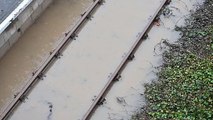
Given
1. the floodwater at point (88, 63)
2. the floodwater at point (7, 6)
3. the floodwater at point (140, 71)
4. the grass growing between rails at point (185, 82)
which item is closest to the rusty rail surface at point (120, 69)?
the floodwater at point (140, 71)

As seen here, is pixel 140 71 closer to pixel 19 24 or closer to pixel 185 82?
pixel 185 82

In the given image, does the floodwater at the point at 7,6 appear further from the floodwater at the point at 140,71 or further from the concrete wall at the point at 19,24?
the floodwater at the point at 140,71

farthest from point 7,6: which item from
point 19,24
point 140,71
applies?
point 140,71

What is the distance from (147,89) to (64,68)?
2.31 meters

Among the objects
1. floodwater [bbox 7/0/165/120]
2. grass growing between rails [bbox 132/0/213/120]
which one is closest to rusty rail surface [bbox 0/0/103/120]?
floodwater [bbox 7/0/165/120]

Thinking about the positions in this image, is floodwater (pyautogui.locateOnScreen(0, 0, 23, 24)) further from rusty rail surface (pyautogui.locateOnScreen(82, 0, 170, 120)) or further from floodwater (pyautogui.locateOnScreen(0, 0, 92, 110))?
rusty rail surface (pyautogui.locateOnScreen(82, 0, 170, 120))

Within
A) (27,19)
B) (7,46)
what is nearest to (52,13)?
(27,19)

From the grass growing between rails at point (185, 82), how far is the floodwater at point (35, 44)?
3.08 metres

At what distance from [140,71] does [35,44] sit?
10.1 feet

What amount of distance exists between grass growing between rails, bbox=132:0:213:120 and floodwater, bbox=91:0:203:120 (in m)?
0.25

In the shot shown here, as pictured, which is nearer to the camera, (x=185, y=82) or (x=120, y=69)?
(x=185, y=82)

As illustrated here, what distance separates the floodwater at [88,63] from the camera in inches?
432

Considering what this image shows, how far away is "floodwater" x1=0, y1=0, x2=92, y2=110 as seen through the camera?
38.2ft

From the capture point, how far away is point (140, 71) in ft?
38.8
